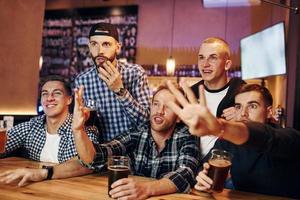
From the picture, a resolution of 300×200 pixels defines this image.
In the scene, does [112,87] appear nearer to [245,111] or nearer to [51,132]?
[51,132]

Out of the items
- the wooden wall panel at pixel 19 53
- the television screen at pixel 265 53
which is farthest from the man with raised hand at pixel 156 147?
the television screen at pixel 265 53

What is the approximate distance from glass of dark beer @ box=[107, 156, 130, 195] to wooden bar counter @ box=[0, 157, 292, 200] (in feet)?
0.27

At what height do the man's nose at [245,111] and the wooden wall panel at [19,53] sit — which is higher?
the wooden wall panel at [19,53]

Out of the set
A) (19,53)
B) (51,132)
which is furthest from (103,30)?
(19,53)

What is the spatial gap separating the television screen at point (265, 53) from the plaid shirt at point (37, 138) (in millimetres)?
3012

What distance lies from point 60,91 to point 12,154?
61 cm

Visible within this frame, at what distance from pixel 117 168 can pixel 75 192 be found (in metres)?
0.22

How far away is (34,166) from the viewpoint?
2217 mm

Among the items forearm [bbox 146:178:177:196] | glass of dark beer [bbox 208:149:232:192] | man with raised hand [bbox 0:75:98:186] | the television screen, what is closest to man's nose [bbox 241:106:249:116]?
glass of dark beer [bbox 208:149:232:192]

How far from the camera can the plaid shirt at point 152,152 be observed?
211cm

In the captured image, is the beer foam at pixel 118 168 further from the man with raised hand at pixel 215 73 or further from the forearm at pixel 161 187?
the man with raised hand at pixel 215 73

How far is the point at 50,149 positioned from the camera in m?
2.56

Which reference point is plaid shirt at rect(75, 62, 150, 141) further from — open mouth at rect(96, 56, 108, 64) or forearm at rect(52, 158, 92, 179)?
forearm at rect(52, 158, 92, 179)

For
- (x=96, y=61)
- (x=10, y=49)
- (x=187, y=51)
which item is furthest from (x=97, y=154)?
(x=187, y=51)
